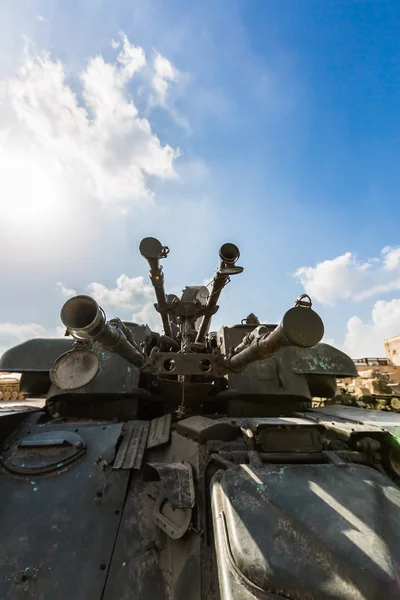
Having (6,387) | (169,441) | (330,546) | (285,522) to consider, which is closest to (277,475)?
(285,522)

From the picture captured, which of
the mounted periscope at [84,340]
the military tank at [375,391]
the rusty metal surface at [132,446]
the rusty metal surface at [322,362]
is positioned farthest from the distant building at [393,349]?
the mounted periscope at [84,340]

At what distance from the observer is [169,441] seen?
3.35 meters

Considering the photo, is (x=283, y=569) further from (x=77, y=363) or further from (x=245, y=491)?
(x=77, y=363)

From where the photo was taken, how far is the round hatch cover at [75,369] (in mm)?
2549

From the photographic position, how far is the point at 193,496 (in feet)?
8.14

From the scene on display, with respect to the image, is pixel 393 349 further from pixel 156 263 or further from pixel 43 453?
pixel 43 453

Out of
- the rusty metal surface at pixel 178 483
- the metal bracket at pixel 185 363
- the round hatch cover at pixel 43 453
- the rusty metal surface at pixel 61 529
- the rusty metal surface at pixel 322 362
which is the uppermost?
the rusty metal surface at pixel 322 362

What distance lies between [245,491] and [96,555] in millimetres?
1423

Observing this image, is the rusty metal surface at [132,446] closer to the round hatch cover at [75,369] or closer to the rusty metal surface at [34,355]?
the round hatch cover at [75,369]

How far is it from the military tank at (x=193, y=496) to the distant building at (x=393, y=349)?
74.4ft

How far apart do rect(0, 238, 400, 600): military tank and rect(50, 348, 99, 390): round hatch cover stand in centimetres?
1

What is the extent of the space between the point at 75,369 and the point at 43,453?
4.52 feet

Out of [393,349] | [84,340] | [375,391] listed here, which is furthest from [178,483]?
[393,349]

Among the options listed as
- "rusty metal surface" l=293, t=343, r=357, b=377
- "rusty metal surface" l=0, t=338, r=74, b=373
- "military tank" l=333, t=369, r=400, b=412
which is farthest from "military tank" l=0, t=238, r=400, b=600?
"military tank" l=333, t=369, r=400, b=412
